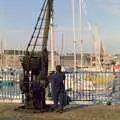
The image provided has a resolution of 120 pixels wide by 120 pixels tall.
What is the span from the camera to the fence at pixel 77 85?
1866 cm

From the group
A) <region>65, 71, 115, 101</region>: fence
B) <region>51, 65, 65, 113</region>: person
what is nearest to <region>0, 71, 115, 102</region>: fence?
<region>65, 71, 115, 101</region>: fence

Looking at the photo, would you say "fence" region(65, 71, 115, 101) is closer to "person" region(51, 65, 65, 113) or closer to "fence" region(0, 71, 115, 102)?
"fence" region(0, 71, 115, 102)

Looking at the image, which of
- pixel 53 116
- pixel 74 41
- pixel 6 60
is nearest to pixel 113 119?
pixel 53 116

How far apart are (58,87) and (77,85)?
391 cm

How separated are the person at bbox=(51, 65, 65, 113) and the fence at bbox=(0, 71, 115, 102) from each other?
273cm

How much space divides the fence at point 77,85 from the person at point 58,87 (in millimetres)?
2731

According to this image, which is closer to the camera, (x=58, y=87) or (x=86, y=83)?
(x=58, y=87)

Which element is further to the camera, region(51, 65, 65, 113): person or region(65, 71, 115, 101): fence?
region(65, 71, 115, 101): fence

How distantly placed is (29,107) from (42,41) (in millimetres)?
2623


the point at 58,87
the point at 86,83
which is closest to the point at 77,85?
the point at 86,83

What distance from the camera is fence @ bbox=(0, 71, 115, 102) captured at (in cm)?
1866

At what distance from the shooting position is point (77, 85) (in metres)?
19.2

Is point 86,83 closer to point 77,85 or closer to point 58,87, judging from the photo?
point 77,85

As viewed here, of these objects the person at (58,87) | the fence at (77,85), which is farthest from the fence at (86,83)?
the person at (58,87)
